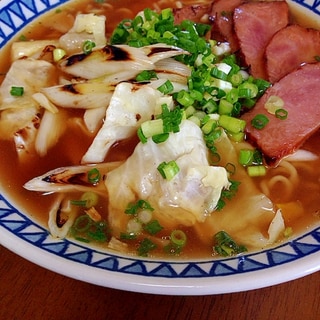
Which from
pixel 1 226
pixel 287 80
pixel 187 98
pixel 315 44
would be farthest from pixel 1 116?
pixel 315 44

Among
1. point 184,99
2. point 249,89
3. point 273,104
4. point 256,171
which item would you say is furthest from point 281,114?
point 184,99

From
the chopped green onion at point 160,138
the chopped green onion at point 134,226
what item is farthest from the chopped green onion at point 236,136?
the chopped green onion at point 134,226

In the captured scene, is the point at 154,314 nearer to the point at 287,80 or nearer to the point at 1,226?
the point at 1,226

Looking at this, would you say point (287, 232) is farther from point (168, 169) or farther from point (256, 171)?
point (168, 169)

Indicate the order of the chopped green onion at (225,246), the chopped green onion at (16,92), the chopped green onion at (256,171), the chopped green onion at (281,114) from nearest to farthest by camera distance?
the chopped green onion at (225,246), the chopped green onion at (256,171), the chopped green onion at (281,114), the chopped green onion at (16,92)

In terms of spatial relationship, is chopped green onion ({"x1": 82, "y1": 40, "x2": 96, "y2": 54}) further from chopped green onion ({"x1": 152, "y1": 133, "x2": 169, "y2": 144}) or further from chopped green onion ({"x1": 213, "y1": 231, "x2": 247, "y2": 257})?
chopped green onion ({"x1": 213, "y1": 231, "x2": 247, "y2": 257})

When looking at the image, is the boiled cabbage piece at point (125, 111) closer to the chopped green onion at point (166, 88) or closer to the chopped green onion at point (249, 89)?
the chopped green onion at point (166, 88)
